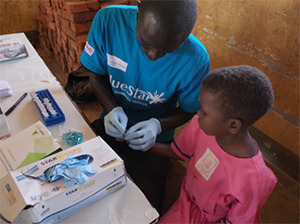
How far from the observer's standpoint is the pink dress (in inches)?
35.9

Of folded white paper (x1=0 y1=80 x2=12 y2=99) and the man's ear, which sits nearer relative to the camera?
the man's ear

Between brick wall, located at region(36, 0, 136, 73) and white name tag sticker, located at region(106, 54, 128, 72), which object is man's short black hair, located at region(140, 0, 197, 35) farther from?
brick wall, located at region(36, 0, 136, 73)

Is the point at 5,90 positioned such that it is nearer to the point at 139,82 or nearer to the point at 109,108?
the point at 109,108

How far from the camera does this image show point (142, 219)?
0.72 m

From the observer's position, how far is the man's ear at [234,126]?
2.83 ft

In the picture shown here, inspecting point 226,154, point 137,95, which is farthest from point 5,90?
point 226,154

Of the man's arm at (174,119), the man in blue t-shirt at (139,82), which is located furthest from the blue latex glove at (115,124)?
the man's arm at (174,119)

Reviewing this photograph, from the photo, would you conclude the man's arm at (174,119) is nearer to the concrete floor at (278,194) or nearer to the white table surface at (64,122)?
the white table surface at (64,122)

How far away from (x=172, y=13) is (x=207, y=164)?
2.22 ft

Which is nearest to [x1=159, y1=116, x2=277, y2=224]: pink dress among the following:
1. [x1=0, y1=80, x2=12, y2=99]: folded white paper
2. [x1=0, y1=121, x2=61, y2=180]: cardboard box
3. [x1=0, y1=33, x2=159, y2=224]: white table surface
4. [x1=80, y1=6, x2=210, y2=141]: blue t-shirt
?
[x1=80, y1=6, x2=210, y2=141]: blue t-shirt

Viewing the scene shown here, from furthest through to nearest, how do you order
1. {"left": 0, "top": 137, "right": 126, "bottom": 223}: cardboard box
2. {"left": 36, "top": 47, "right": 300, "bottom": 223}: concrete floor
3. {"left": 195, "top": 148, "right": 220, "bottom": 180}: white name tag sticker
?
{"left": 36, "top": 47, "right": 300, "bottom": 223}: concrete floor
{"left": 195, "top": 148, "right": 220, "bottom": 180}: white name tag sticker
{"left": 0, "top": 137, "right": 126, "bottom": 223}: cardboard box

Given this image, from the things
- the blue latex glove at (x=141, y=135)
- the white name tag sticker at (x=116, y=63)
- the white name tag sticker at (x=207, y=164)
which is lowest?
the white name tag sticker at (x=207, y=164)

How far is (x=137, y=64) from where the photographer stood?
3.81 feet

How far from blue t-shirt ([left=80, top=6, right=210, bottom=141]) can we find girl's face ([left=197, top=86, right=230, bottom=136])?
0.25 metres
